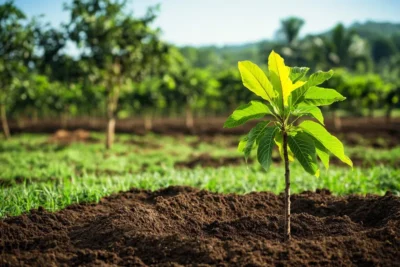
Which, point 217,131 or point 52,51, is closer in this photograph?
point 52,51

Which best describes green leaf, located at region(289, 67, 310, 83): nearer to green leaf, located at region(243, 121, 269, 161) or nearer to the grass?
green leaf, located at region(243, 121, 269, 161)

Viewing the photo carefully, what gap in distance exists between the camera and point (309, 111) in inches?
131

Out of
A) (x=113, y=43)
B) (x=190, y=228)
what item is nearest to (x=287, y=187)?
(x=190, y=228)

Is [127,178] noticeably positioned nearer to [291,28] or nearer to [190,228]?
→ [190,228]

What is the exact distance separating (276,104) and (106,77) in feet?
35.2

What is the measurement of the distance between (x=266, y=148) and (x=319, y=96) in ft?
2.57

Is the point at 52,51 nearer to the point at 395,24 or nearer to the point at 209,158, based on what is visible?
the point at 209,158

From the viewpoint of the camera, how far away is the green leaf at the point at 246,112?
3377 millimetres

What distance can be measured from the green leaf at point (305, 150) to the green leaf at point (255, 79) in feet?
1.53

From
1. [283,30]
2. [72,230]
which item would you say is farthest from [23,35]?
[283,30]

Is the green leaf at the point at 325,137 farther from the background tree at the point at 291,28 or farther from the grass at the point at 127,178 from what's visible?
the background tree at the point at 291,28

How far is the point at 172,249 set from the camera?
3.27m

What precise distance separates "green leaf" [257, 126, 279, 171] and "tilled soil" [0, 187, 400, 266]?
2.62 feet

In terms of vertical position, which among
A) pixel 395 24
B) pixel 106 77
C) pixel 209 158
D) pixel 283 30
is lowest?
pixel 209 158
